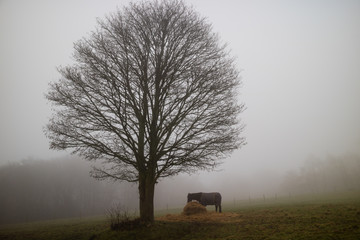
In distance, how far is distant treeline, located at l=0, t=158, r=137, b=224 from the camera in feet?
219

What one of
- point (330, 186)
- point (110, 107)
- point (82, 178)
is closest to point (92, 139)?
point (110, 107)

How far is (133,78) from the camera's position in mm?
11227

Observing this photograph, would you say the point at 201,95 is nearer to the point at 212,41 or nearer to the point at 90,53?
the point at 212,41

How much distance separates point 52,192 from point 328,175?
359ft

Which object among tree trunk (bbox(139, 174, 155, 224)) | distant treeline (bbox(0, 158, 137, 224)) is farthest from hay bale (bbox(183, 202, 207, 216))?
distant treeline (bbox(0, 158, 137, 224))

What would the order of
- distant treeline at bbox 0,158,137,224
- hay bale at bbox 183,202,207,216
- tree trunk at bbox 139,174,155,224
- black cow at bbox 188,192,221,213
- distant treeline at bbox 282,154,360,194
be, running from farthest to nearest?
distant treeline at bbox 282,154,360,194 < distant treeline at bbox 0,158,137,224 < black cow at bbox 188,192,221,213 < hay bale at bbox 183,202,207,216 < tree trunk at bbox 139,174,155,224

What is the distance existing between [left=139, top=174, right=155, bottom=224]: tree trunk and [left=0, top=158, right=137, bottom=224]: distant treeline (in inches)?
2626

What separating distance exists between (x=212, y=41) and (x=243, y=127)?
17.1 feet

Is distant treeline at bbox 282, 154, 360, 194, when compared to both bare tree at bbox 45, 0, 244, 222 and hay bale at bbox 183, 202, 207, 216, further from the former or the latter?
bare tree at bbox 45, 0, 244, 222

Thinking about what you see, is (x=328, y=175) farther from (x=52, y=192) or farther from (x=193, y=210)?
(x=52, y=192)

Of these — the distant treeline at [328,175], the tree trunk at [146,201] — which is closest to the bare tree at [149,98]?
the tree trunk at [146,201]

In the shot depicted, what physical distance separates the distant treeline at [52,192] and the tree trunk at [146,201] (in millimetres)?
66710

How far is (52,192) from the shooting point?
72.6 m

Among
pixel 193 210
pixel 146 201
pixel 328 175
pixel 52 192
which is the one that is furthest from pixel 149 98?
pixel 328 175
